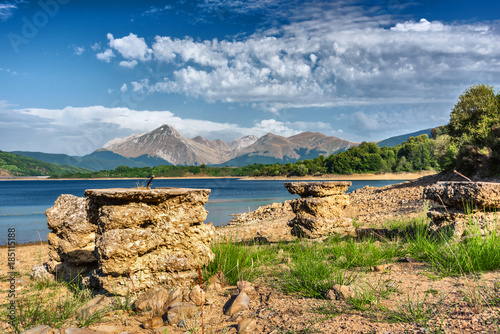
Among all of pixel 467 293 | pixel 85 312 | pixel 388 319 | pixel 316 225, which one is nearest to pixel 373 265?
pixel 467 293

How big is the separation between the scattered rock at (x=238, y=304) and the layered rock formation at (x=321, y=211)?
15.1ft

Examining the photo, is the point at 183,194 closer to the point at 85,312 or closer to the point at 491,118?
the point at 85,312

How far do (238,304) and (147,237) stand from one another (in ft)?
5.47

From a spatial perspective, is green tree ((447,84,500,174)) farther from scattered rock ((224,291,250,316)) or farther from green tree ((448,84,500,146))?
scattered rock ((224,291,250,316))

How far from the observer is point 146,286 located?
15.1ft

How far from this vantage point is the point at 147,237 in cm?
462

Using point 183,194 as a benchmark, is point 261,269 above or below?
below

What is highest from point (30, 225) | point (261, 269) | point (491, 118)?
point (491, 118)

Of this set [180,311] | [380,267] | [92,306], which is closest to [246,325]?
[180,311]

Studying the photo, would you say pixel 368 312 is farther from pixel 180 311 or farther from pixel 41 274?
pixel 41 274

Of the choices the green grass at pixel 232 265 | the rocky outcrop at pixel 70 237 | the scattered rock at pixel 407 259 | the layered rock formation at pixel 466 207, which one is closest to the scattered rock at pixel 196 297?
the green grass at pixel 232 265

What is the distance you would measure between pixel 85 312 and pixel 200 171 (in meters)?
132

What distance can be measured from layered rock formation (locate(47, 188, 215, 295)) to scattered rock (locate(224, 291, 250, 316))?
42.1 inches

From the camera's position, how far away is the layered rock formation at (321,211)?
8383 millimetres
